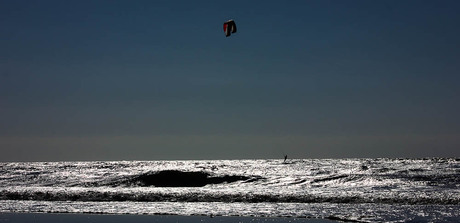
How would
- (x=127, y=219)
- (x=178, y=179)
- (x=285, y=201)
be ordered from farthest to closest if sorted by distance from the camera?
1. (x=178, y=179)
2. (x=285, y=201)
3. (x=127, y=219)

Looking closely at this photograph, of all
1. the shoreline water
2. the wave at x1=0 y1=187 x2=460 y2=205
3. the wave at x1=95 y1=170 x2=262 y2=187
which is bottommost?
the shoreline water

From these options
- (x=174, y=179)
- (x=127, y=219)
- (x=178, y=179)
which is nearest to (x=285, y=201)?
(x=127, y=219)

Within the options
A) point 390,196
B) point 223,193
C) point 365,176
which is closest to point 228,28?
point 223,193

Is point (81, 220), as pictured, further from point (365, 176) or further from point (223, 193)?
point (365, 176)

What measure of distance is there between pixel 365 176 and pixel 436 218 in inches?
754

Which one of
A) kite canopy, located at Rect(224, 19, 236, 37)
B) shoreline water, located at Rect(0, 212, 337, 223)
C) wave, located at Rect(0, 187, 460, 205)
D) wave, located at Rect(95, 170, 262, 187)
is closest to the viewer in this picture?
shoreline water, located at Rect(0, 212, 337, 223)

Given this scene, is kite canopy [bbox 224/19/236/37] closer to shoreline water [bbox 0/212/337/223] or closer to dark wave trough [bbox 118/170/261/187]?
shoreline water [bbox 0/212/337/223]

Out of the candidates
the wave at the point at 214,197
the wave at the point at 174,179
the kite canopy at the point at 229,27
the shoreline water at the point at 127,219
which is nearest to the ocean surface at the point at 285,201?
the wave at the point at 214,197

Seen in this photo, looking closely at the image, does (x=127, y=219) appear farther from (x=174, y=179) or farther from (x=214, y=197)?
(x=174, y=179)

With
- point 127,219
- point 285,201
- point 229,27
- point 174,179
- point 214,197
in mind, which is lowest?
point 127,219

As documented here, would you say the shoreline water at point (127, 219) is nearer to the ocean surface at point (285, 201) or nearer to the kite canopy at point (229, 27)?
the ocean surface at point (285, 201)

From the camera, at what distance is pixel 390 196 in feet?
72.5

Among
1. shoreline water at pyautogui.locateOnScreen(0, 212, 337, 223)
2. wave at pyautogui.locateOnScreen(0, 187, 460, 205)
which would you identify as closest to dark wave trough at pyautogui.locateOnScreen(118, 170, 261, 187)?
wave at pyautogui.locateOnScreen(0, 187, 460, 205)

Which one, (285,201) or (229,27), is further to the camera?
(229,27)
